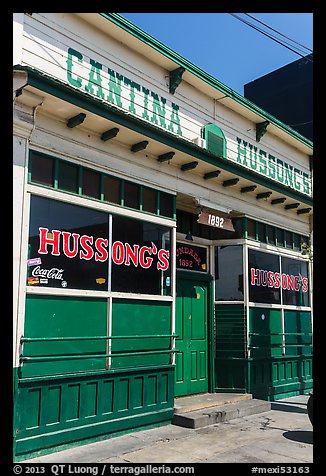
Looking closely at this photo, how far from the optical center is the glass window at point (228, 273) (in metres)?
10.0

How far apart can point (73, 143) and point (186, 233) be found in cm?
366

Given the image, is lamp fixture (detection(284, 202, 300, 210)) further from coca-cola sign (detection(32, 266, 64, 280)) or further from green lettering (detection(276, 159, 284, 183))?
coca-cola sign (detection(32, 266, 64, 280))

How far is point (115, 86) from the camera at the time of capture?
756cm

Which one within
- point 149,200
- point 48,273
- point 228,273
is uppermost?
point 149,200

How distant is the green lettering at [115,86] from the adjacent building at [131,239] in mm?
25

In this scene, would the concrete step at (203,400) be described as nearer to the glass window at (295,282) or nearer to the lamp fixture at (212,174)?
the glass window at (295,282)

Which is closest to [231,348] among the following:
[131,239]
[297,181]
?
[131,239]

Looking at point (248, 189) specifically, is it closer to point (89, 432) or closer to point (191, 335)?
point (191, 335)

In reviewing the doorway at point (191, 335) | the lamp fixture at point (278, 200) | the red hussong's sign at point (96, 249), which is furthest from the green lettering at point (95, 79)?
the lamp fixture at point (278, 200)

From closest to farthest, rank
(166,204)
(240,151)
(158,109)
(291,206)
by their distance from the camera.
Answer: (166,204), (158,109), (240,151), (291,206)

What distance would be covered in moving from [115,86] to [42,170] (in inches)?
89.1
